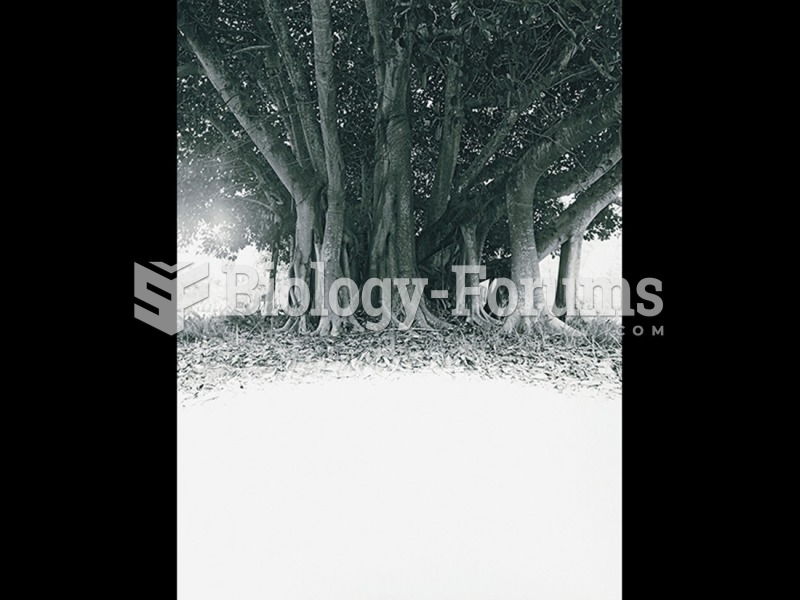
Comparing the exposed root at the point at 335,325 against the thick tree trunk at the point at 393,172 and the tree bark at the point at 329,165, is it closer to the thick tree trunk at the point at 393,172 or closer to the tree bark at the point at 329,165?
the tree bark at the point at 329,165

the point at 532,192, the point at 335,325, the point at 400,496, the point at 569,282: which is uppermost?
the point at 532,192

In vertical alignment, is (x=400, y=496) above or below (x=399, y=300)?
below

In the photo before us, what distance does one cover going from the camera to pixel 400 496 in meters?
2.19

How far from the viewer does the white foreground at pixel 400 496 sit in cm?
216

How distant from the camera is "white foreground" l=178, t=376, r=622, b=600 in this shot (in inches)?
85.0

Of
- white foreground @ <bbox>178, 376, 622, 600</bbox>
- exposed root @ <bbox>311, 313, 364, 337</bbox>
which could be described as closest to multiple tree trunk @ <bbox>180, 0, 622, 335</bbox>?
exposed root @ <bbox>311, 313, 364, 337</bbox>

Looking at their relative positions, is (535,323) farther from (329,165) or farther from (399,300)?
(329,165)

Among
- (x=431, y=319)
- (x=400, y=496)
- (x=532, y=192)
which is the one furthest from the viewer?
(x=532, y=192)

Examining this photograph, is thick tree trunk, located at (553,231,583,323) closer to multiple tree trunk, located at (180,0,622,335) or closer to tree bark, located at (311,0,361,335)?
multiple tree trunk, located at (180,0,622,335)

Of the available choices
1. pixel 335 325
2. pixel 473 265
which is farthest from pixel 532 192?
pixel 335 325

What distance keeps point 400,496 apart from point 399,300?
0.74 metres

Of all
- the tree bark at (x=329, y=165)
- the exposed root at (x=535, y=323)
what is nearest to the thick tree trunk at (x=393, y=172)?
the tree bark at (x=329, y=165)

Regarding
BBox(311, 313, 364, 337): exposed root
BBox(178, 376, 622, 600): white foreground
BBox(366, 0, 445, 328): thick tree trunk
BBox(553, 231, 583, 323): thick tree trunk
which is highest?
BBox(366, 0, 445, 328): thick tree trunk
